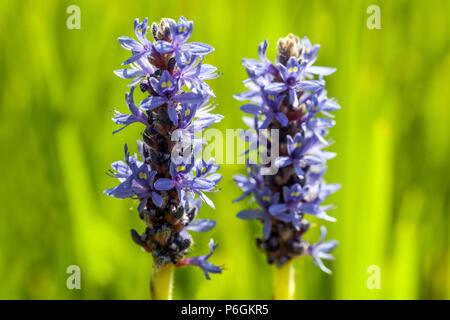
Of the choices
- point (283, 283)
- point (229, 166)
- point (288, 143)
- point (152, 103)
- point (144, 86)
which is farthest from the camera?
point (229, 166)

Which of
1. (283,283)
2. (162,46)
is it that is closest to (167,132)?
(162,46)

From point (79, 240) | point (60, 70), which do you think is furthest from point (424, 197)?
point (60, 70)

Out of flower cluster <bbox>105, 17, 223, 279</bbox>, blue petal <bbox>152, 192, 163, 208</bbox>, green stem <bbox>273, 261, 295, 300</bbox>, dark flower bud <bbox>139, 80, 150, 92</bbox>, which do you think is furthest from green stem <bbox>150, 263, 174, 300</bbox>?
dark flower bud <bbox>139, 80, 150, 92</bbox>

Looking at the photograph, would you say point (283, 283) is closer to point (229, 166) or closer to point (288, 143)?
point (288, 143)

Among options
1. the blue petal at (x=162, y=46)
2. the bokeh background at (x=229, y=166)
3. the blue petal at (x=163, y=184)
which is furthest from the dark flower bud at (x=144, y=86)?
the bokeh background at (x=229, y=166)

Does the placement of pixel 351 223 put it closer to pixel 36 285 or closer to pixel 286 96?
pixel 286 96

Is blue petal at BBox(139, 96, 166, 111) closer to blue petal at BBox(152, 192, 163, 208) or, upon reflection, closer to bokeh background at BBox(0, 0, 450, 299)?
blue petal at BBox(152, 192, 163, 208)
